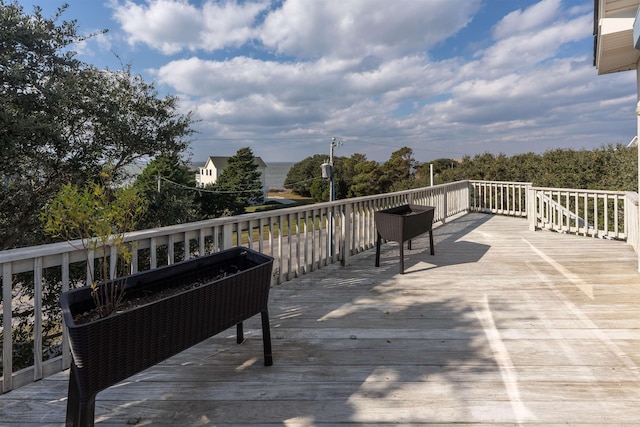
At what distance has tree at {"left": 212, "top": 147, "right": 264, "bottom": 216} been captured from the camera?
106 ft

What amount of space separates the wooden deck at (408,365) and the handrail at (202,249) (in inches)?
10.0

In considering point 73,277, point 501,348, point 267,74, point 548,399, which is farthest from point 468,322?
point 267,74

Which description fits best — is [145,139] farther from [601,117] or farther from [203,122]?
[601,117]

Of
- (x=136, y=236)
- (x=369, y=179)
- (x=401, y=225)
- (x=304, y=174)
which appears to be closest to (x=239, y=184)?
(x=369, y=179)

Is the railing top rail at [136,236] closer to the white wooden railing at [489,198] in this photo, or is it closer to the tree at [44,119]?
the tree at [44,119]

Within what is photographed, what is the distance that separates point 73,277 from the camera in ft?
20.5

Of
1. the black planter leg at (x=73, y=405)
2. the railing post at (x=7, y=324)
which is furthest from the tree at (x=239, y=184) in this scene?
the black planter leg at (x=73, y=405)

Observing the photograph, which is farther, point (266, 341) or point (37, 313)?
point (266, 341)

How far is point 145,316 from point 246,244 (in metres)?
2.37

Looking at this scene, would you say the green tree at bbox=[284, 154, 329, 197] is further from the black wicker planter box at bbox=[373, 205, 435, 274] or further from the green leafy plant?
the green leafy plant

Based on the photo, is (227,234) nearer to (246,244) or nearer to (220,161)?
(246,244)

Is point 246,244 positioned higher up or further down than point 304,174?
further down

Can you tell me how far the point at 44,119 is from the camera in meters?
6.03

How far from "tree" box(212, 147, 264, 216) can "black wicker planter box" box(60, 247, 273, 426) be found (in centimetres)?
3059
